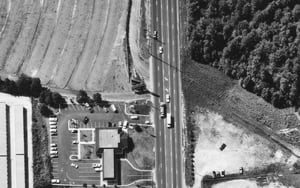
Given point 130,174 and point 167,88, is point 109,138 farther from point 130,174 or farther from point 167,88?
point 167,88

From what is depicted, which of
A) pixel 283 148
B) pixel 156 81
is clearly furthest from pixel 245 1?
pixel 283 148

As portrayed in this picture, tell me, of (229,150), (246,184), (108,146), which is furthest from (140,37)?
(246,184)

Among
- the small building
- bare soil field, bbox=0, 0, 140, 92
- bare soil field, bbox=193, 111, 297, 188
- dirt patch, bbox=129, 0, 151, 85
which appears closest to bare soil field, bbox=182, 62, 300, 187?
bare soil field, bbox=193, 111, 297, 188

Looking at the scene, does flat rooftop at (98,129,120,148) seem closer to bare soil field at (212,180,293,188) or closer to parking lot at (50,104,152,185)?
parking lot at (50,104,152,185)

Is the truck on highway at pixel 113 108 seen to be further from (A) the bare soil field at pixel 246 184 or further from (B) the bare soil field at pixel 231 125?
(A) the bare soil field at pixel 246 184

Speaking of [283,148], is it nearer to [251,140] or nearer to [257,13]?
[251,140]

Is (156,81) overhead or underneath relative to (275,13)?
underneath

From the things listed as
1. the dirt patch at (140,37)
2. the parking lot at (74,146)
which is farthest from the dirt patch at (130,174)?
the dirt patch at (140,37)
